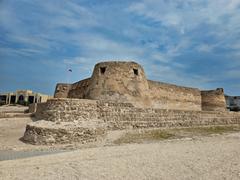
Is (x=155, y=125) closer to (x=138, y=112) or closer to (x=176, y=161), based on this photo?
(x=138, y=112)

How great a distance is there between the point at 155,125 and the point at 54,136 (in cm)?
737

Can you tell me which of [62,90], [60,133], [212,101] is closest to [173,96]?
[212,101]

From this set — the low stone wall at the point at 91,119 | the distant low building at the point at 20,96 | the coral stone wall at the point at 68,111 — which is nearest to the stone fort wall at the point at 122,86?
the low stone wall at the point at 91,119

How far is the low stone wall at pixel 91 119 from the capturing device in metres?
9.88

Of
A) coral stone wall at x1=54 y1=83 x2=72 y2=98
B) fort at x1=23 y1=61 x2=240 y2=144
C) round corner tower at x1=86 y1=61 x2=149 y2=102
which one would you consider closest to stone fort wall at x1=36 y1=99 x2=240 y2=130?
fort at x1=23 y1=61 x2=240 y2=144

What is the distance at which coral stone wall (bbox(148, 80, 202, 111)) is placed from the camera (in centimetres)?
2086

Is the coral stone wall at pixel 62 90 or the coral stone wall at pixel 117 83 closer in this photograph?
the coral stone wall at pixel 117 83

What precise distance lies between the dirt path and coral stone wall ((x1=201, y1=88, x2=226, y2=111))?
20.4 meters

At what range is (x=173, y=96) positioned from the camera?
22.7 meters

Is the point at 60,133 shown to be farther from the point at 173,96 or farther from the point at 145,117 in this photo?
the point at 173,96

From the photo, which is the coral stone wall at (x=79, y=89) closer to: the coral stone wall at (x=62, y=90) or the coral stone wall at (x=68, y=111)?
the coral stone wall at (x=62, y=90)

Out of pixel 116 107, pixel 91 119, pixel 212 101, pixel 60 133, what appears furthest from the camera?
pixel 212 101

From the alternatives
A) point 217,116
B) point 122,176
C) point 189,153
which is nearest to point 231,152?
point 189,153

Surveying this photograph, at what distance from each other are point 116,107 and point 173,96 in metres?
10.1
